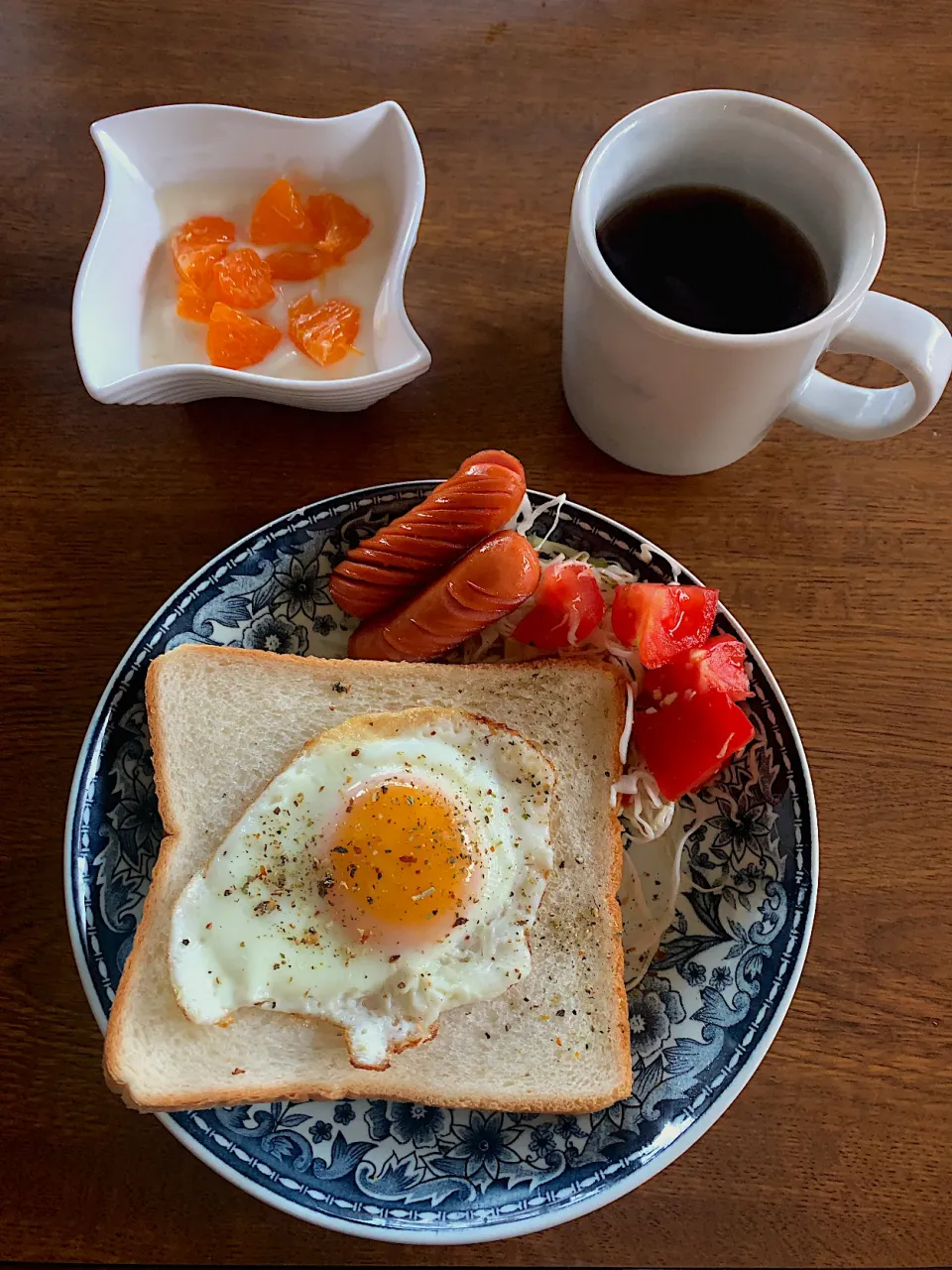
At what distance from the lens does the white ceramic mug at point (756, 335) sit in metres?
1.49

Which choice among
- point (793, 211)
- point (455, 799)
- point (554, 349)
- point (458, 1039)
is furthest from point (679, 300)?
point (458, 1039)

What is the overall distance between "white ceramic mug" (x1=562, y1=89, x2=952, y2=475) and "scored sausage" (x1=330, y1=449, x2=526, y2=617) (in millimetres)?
285

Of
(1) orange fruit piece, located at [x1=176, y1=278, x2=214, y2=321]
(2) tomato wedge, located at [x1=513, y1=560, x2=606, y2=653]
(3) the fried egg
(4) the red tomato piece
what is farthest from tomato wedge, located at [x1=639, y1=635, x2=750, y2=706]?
(1) orange fruit piece, located at [x1=176, y1=278, x2=214, y2=321]

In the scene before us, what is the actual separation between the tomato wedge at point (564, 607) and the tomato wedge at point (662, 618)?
56 millimetres

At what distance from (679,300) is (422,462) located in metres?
0.63

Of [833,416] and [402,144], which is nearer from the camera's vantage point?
[833,416]

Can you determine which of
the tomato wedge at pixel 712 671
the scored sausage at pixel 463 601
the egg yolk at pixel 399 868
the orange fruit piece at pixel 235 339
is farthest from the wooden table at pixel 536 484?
the egg yolk at pixel 399 868

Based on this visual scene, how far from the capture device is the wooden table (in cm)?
171

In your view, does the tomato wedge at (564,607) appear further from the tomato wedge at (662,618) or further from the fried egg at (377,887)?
the fried egg at (377,887)

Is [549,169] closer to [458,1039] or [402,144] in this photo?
[402,144]

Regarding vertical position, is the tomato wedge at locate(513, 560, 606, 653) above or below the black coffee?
below

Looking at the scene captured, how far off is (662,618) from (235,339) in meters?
1.00

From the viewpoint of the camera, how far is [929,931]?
181cm

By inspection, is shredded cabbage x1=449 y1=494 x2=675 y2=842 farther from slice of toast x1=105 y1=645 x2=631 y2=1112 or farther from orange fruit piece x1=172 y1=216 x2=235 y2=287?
orange fruit piece x1=172 y1=216 x2=235 y2=287
